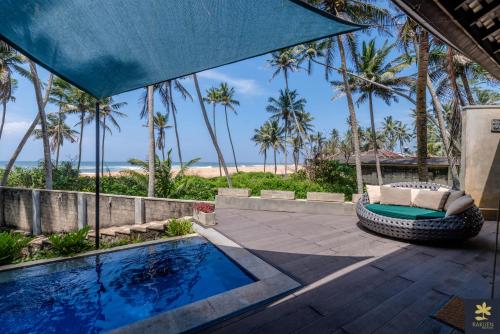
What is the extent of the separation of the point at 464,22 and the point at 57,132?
3830 cm

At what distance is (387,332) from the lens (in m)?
2.48

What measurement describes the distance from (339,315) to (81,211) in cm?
1339

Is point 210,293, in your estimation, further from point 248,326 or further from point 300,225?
point 300,225

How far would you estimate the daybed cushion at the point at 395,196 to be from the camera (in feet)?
19.6

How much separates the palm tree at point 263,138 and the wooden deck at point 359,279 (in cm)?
3687

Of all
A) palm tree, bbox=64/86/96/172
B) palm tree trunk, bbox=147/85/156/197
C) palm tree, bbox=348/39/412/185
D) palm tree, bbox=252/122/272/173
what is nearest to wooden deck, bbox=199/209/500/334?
palm tree trunk, bbox=147/85/156/197

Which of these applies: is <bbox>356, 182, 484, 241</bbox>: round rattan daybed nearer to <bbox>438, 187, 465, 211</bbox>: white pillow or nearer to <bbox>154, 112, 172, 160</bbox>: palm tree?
<bbox>438, 187, 465, 211</bbox>: white pillow

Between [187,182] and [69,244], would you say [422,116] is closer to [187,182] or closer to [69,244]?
[187,182]

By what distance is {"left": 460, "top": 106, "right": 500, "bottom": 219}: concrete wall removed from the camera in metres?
6.36

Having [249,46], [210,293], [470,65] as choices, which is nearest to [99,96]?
[249,46]

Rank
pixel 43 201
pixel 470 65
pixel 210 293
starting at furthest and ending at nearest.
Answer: pixel 470 65
pixel 43 201
pixel 210 293

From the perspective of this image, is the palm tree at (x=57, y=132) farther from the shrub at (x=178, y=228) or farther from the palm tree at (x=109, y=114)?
the shrub at (x=178, y=228)

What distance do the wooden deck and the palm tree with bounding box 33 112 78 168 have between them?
3208 cm

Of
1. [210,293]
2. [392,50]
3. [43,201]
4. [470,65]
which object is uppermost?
[392,50]
